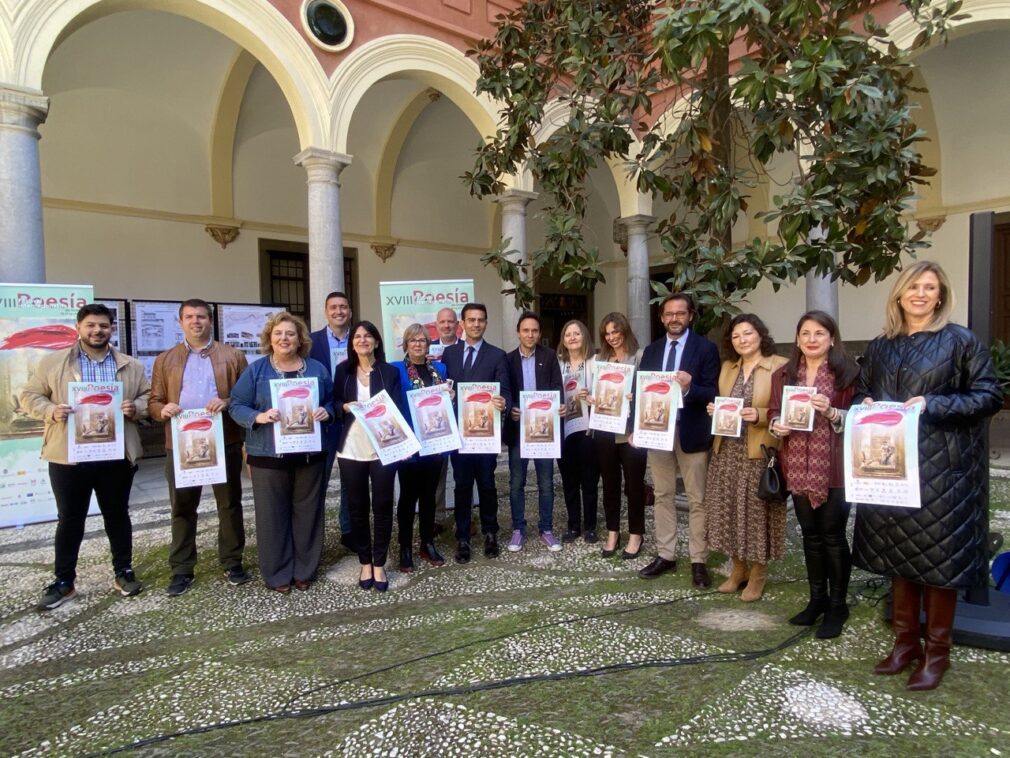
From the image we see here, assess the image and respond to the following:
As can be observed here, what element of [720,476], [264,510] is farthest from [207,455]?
[720,476]

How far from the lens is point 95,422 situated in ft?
12.4

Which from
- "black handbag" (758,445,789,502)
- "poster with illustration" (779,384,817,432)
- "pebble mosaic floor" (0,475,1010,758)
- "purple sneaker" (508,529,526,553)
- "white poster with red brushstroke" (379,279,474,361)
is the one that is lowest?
"pebble mosaic floor" (0,475,1010,758)

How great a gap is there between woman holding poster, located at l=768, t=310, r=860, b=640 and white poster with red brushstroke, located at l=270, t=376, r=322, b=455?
2739 millimetres

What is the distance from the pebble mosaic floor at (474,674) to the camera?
2.46 meters

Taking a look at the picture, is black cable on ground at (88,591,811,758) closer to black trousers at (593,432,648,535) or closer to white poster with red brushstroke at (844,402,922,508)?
white poster with red brushstroke at (844,402,922,508)

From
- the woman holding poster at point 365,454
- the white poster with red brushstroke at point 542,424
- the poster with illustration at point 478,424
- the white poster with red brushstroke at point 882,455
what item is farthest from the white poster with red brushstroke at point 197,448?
the white poster with red brushstroke at point 882,455

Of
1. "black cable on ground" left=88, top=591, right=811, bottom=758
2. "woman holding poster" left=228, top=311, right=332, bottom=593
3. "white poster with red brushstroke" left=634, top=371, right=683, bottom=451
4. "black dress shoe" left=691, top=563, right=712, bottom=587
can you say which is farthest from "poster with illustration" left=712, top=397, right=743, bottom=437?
"woman holding poster" left=228, top=311, right=332, bottom=593

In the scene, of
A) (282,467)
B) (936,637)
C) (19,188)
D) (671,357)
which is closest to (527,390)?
(671,357)

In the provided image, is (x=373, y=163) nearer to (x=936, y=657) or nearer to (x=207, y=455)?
(x=207, y=455)

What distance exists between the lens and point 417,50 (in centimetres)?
906

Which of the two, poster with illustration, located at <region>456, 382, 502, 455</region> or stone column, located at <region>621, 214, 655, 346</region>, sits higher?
stone column, located at <region>621, 214, 655, 346</region>

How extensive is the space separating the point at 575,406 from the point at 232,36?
22.5ft

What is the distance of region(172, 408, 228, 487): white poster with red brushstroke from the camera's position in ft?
12.7

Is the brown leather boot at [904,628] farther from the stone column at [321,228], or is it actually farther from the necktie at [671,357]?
the stone column at [321,228]
